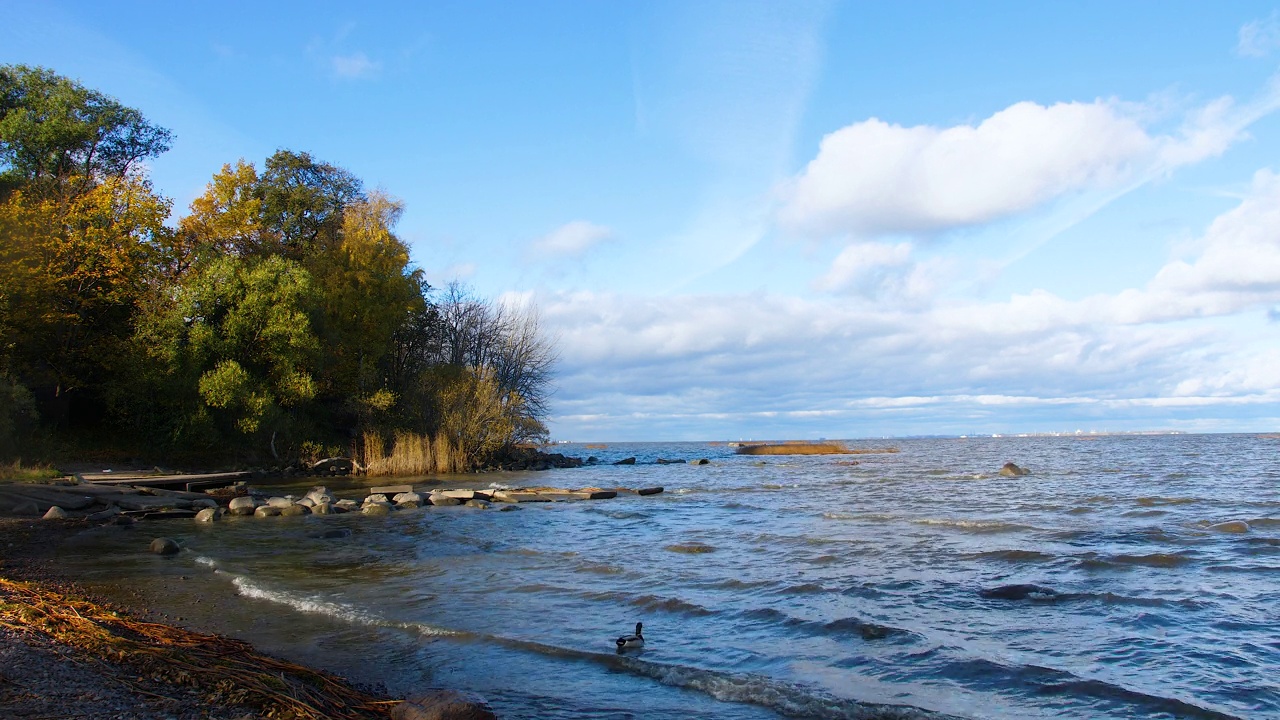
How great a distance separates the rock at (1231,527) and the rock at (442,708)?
57.5 feet

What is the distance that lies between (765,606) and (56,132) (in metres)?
43.2

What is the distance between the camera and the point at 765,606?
397 inches

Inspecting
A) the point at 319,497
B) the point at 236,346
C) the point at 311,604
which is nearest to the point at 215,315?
the point at 236,346

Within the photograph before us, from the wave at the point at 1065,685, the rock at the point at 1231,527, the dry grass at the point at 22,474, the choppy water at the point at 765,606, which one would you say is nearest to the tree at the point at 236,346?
the dry grass at the point at 22,474

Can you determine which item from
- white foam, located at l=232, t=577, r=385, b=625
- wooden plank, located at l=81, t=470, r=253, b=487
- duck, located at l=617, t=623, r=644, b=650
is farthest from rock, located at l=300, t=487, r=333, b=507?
duck, located at l=617, t=623, r=644, b=650

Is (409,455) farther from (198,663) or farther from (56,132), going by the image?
(198,663)

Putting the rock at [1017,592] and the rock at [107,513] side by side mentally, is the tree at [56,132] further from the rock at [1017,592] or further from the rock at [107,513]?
the rock at [1017,592]

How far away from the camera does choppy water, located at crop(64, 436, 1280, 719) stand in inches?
272

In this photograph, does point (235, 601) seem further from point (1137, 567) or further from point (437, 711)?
point (1137, 567)

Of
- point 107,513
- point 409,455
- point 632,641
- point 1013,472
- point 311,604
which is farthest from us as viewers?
point 1013,472

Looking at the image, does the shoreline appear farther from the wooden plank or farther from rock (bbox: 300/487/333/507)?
the wooden plank

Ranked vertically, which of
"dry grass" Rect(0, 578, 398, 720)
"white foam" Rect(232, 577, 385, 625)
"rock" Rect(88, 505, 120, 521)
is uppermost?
"rock" Rect(88, 505, 120, 521)

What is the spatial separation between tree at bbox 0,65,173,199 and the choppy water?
29.8 meters

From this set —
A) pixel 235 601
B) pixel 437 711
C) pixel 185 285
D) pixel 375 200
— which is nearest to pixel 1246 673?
pixel 437 711
